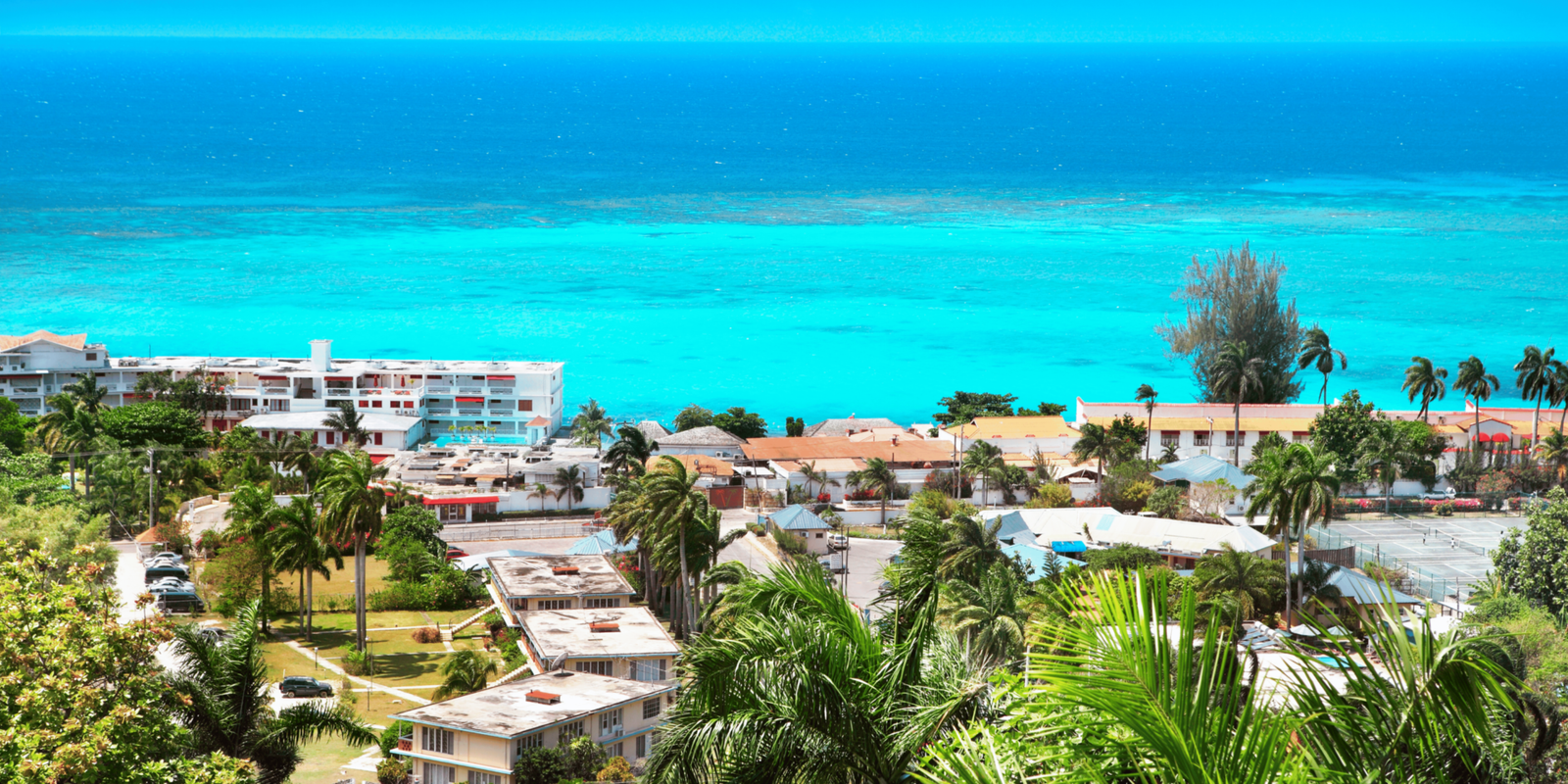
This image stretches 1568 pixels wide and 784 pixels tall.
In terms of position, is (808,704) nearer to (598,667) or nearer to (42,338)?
(598,667)

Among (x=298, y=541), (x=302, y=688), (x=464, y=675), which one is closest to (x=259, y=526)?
(x=298, y=541)

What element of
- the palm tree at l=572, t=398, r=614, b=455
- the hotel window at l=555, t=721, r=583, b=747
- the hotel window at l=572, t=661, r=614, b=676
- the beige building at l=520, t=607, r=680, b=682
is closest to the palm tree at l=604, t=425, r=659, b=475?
the palm tree at l=572, t=398, r=614, b=455

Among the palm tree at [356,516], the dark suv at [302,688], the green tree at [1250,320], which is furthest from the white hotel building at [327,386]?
the dark suv at [302,688]

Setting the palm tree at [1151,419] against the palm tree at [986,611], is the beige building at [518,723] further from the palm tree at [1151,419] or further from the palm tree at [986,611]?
the palm tree at [1151,419]

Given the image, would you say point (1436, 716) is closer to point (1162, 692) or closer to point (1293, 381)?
point (1162, 692)

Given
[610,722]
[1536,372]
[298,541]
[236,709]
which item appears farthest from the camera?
[1536,372]

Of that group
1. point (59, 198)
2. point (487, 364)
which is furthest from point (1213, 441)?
point (59, 198)
